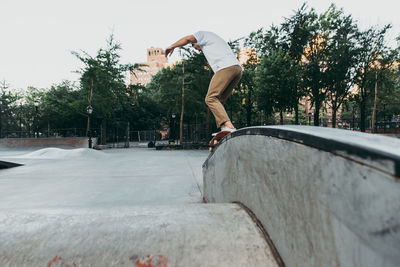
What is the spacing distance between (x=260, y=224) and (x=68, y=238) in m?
1.10

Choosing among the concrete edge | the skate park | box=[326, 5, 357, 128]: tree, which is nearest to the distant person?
the skate park

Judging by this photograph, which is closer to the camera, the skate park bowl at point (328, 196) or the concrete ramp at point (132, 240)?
the skate park bowl at point (328, 196)

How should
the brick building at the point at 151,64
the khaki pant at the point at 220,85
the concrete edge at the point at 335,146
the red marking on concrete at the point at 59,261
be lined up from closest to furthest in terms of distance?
the concrete edge at the point at 335,146
the red marking on concrete at the point at 59,261
the khaki pant at the point at 220,85
the brick building at the point at 151,64

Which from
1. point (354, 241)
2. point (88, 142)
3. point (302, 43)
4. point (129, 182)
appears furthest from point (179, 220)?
point (302, 43)

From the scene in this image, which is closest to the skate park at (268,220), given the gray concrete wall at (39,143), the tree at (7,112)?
the gray concrete wall at (39,143)

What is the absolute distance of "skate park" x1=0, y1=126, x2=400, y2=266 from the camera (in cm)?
63

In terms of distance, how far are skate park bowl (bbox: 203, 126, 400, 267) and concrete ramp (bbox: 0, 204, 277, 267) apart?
197 millimetres

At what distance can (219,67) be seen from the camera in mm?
3510

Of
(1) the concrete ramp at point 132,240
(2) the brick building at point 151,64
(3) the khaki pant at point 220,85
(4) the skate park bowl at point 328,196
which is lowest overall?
(1) the concrete ramp at point 132,240

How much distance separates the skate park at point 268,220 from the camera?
2.06 feet

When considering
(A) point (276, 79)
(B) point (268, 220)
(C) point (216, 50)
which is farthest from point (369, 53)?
(B) point (268, 220)

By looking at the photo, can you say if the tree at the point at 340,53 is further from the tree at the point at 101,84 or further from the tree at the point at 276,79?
the tree at the point at 101,84

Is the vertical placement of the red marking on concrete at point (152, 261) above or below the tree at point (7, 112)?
below

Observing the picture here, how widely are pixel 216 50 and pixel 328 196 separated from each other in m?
3.19
